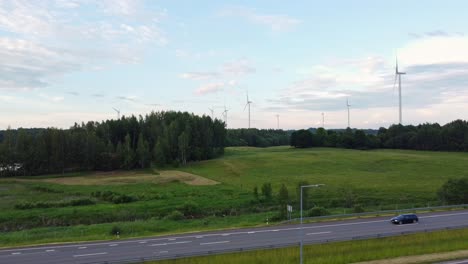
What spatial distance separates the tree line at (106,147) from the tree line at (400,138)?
49539 mm

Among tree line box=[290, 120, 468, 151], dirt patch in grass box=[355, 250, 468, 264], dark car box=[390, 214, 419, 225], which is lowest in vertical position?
dirt patch in grass box=[355, 250, 468, 264]

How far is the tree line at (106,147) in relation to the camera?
4914 inches

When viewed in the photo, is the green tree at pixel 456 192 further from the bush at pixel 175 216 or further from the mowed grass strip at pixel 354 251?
the bush at pixel 175 216

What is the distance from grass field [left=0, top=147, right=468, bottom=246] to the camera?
55.3m

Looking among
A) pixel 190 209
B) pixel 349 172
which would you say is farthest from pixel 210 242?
pixel 349 172

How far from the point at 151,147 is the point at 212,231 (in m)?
98.8

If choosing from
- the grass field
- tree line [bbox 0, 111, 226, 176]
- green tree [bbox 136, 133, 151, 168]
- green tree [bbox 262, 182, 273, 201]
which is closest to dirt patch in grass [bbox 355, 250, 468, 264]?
the grass field

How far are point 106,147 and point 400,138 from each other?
115311mm

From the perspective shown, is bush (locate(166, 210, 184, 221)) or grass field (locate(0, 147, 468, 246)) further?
bush (locate(166, 210, 184, 221))

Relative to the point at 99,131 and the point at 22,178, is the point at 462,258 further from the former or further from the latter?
the point at 99,131

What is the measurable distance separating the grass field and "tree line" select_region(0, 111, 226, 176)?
9314mm

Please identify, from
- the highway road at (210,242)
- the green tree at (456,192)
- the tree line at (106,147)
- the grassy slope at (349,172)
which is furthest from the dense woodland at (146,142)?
the highway road at (210,242)

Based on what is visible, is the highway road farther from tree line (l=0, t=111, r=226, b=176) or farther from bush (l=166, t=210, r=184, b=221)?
tree line (l=0, t=111, r=226, b=176)

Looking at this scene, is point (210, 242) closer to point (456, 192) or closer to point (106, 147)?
point (456, 192)
